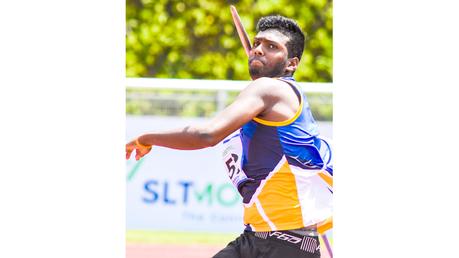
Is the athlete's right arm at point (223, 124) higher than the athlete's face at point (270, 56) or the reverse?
the reverse

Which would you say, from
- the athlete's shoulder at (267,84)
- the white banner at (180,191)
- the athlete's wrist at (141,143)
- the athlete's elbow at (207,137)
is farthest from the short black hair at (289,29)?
the white banner at (180,191)

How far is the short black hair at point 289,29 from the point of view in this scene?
12.3 ft

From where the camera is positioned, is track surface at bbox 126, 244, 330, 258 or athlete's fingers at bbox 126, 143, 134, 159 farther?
track surface at bbox 126, 244, 330, 258

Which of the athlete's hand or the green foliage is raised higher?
the green foliage

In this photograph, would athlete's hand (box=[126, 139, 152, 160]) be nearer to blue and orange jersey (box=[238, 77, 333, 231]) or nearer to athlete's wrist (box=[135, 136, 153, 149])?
athlete's wrist (box=[135, 136, 153, 149])

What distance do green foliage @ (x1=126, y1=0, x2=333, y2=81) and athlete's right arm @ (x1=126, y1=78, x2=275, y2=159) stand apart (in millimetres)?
1256

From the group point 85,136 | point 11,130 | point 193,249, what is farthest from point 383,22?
point 193,249

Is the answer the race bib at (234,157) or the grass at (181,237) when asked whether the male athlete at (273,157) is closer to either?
the race bib at (234,157)

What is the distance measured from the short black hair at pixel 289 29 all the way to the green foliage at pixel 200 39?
0.81 metres

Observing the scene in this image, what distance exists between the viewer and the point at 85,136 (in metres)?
3.73

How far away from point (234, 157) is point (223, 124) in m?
0.31

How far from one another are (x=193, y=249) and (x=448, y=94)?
272 centimetres

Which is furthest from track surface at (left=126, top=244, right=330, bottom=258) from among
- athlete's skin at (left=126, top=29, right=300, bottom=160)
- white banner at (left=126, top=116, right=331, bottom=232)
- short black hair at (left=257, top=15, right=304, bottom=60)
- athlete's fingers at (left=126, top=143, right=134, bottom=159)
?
short black hair at (left=257, top=15, right=304, bottom=60)

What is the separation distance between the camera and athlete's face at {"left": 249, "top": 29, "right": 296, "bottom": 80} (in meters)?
3.68
